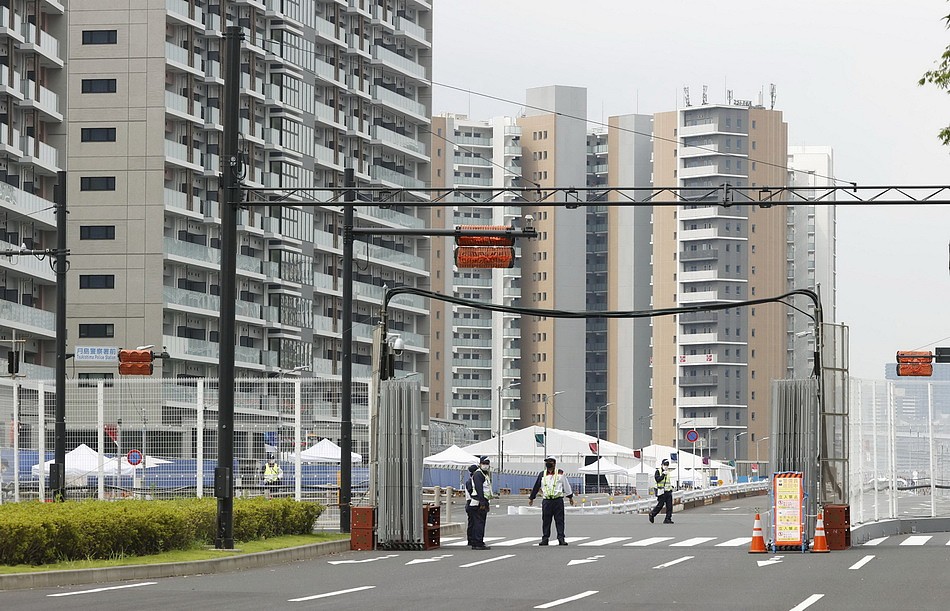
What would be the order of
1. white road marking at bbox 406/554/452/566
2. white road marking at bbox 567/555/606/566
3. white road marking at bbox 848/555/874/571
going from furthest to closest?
1. white road marking at bbox 406/554/452/566
2. white road marking at bbox 567/555/606/566
3. white road marking at bbox 848/555/874/571

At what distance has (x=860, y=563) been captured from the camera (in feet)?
82.4

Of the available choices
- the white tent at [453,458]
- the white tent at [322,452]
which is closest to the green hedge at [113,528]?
the white tent at [322,452]

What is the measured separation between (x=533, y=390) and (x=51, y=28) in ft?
313

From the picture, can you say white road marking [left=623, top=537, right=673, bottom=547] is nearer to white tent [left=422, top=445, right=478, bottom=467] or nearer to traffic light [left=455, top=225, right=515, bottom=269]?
traffic light [left=455, top=225, right=515, bottom=269]

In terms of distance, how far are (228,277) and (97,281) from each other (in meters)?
61.8

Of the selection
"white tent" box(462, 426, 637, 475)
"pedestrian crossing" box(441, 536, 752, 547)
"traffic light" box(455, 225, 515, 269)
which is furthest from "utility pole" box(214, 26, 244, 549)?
"white tent" box(462, 426, 637, 475)

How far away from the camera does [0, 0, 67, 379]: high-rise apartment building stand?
76812 mm

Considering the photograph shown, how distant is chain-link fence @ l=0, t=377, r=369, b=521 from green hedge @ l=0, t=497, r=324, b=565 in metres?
4.23

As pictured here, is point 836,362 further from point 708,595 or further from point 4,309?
point 4,309

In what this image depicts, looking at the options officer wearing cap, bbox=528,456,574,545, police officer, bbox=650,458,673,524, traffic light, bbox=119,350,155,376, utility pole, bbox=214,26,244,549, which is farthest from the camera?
police officer, bbox=650,458,673,524

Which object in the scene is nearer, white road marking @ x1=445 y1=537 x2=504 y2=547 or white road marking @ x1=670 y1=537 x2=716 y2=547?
white road marking @ x1=445 y1=537 x2=504 y2=547

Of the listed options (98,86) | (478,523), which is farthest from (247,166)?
(478,523)

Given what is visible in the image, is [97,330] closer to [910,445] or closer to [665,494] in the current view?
[665,494]

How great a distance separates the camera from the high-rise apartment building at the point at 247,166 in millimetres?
86688
